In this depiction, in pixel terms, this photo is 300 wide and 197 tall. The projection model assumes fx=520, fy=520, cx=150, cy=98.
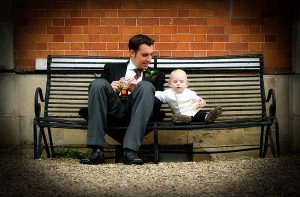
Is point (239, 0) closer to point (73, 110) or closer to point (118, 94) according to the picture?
point (118, 94)

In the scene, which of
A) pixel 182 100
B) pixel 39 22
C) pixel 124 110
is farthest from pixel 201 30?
pixel 39 22

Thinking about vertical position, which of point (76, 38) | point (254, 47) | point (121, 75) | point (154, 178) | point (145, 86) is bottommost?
point (154, 178)

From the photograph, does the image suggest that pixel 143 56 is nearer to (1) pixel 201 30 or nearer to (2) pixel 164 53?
(2) pixel 164 53

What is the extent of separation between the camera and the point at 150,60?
557 centimetres

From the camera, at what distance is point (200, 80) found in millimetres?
6266

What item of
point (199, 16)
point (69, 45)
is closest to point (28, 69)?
point (69, 45)

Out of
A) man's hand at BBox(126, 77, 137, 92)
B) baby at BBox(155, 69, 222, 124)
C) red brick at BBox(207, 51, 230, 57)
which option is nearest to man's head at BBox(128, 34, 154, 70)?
man's hand at BBox(126, 77, 137, 92)

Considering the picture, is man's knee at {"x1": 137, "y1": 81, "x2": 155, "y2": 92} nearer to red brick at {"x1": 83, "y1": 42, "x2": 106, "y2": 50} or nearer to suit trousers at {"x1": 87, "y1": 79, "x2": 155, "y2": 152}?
suit trousers at {"x1": 87, "y1": 79, "x2": 155, "y2": 152}

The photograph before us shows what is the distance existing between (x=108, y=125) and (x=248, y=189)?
187 centimetres

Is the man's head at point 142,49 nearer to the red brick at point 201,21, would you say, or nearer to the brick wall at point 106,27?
the brick wall at point 106,27

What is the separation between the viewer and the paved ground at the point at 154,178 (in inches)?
150

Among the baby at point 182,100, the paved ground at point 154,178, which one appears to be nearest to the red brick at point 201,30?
the baby at point 182,100

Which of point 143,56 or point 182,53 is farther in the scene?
point 182,53

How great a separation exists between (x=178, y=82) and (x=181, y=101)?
0.20 meters
